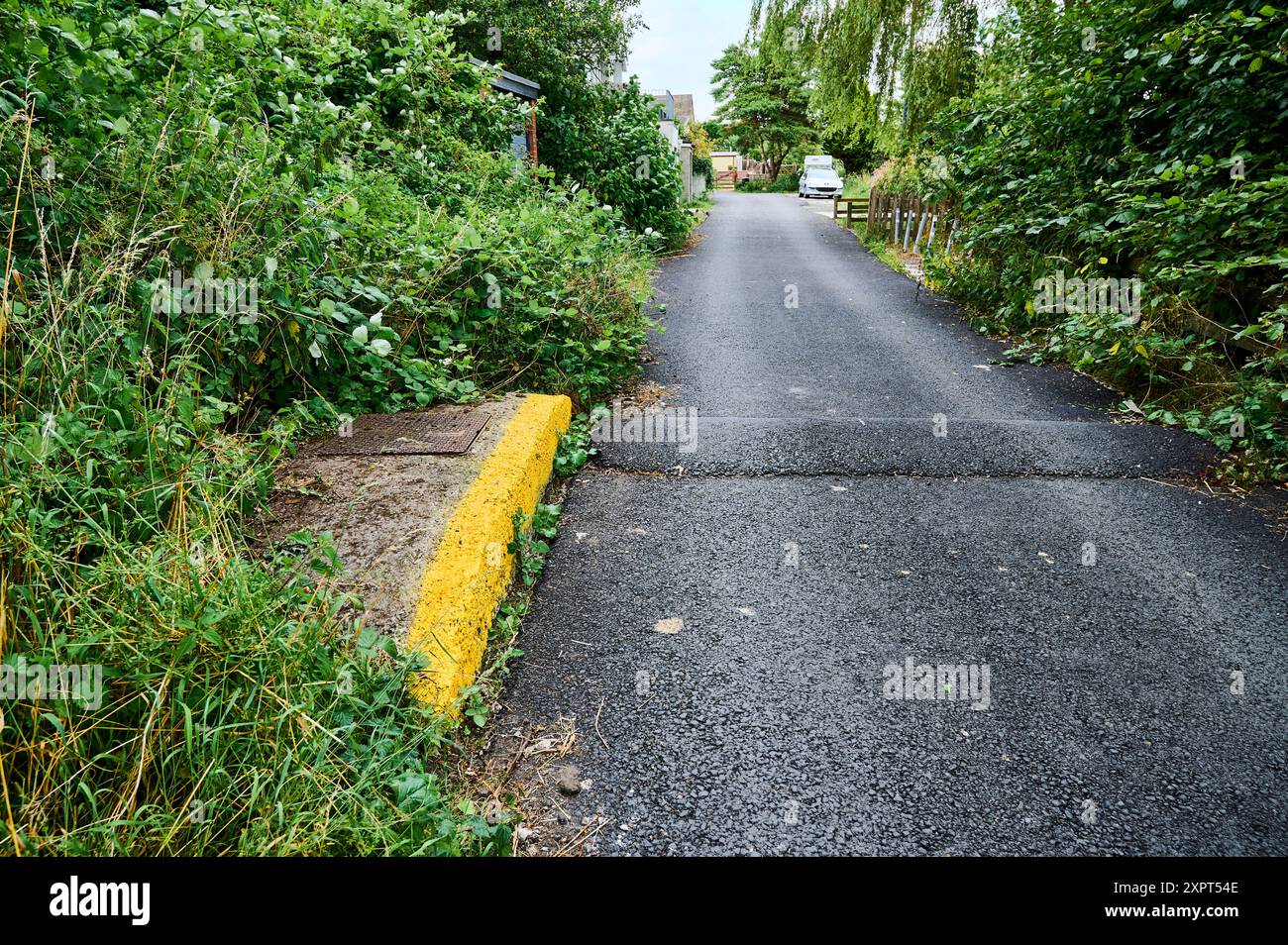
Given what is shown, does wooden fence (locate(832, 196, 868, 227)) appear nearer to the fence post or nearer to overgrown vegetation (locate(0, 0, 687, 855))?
the fence post

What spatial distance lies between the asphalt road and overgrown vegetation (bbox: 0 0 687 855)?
746mm

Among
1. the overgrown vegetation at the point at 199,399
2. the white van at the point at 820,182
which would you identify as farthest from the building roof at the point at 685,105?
the overgrown vegetation at the point at 199,399

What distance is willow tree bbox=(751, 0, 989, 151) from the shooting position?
11.5m

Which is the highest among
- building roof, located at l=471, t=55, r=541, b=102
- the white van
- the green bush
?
the white van

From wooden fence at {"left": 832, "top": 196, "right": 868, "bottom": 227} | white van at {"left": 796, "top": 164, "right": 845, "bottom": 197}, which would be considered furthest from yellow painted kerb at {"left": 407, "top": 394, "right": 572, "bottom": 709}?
white van at {"left": 796, "top": 164, "right": 845, "bottom": 197}

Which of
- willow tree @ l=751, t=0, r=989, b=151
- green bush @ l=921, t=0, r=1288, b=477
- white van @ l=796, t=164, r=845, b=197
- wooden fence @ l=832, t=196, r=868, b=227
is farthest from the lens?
white van @ l=796, t=164, r=845, b=197

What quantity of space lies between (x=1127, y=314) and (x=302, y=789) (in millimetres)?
6783

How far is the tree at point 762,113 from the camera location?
60.4m

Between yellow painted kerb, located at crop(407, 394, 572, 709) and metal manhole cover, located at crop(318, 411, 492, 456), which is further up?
metal manhole cover, located at crop(318, 411, 492, 456)

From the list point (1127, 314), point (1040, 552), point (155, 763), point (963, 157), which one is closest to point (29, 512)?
point (155, 763)

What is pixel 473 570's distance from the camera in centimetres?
301

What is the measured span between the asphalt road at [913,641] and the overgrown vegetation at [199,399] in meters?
0.75

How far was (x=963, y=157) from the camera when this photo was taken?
1028 centimetres

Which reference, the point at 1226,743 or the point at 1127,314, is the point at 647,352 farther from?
the point at 1226,743
